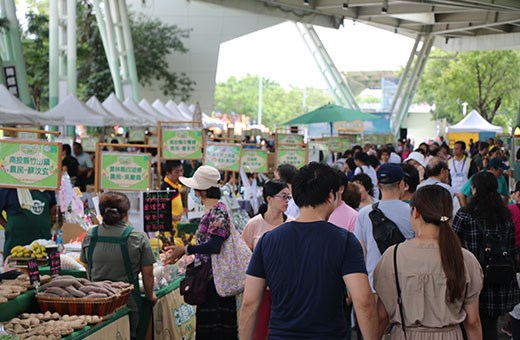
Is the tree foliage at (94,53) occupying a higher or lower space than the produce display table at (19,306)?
higher

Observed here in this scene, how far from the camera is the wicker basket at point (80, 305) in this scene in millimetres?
6547

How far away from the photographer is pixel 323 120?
26.3m

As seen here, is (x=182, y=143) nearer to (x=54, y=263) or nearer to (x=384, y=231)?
(x=54, y=263)

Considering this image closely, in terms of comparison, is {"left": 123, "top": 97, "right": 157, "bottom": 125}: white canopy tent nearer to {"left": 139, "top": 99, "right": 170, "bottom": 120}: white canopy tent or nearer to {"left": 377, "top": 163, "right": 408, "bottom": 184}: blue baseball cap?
{"left": 139, "top": 99, "right": 170, "bottom": 120}: white canopy tent

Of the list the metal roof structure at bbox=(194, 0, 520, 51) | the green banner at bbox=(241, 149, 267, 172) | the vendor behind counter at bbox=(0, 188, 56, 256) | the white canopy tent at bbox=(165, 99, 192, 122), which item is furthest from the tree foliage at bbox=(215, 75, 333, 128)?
the vendor behind counter at bbox=(0, 188, 56, 256)

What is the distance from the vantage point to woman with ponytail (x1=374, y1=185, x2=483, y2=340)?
4457mm

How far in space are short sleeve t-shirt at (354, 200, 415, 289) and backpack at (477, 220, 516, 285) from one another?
69cm

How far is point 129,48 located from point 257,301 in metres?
33.1

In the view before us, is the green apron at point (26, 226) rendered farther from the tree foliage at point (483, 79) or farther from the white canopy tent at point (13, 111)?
the tree foliage at point (483, 79)

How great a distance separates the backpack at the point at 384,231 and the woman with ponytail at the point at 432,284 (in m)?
1.12

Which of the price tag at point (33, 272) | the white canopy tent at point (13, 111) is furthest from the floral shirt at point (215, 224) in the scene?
the white canopy tent at point (13, 111)

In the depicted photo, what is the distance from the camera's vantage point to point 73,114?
2288 centimetres

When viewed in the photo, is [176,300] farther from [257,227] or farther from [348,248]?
[348,248]

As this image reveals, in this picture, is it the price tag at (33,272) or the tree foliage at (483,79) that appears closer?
the price tag at (33,272)
